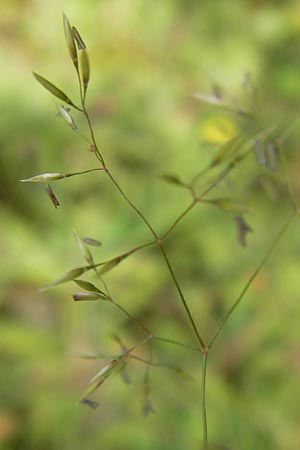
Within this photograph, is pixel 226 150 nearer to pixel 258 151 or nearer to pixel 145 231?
pixel 258 151

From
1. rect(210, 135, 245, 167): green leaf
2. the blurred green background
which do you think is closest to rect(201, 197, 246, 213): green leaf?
rect(210, 135, 245, 167): green leaf

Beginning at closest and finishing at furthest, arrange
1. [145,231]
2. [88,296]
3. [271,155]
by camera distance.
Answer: [88,296]
[271,155]
[145,231]

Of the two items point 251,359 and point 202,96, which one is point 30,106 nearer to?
point 251,359

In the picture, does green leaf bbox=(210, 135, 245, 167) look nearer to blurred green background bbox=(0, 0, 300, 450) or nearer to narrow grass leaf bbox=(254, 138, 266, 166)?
narrow grass leaf bbox=(254, 138, 266, 166)

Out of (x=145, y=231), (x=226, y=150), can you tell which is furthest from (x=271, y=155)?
(x=145, y=231)

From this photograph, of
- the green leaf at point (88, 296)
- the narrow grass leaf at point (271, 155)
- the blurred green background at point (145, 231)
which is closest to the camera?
the green leaf at point (88, 296)

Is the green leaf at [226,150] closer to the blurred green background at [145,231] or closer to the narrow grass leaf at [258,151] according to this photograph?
the narrow grass leaf at [258,151]

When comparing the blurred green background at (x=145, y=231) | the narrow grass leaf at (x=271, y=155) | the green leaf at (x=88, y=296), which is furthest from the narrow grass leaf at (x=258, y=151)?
the blurred green background at (x=145, y=231)

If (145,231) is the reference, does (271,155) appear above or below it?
below

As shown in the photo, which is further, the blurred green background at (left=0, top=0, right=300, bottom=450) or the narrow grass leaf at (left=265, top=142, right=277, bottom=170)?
the blurred green background at (left=0, top=0, right=300, bottom=450)

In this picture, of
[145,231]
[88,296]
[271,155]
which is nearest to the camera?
[88,296]
